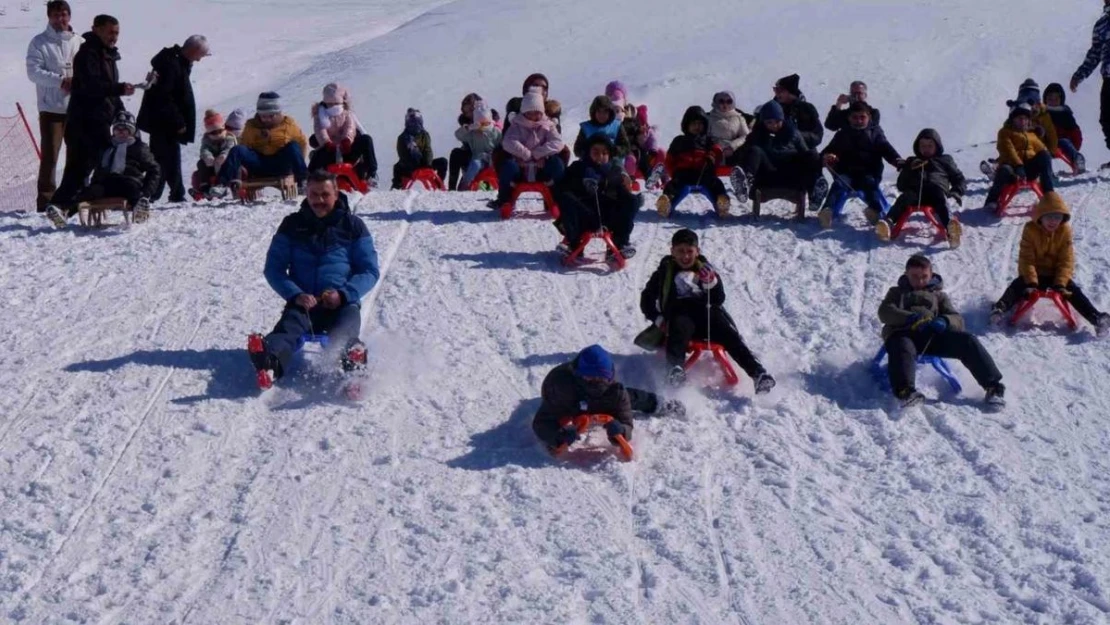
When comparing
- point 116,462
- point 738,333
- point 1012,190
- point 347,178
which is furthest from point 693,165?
point 116,462

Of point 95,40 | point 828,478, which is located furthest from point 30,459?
point 95,40

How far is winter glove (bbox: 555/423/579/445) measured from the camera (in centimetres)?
716

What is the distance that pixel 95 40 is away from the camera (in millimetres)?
11750

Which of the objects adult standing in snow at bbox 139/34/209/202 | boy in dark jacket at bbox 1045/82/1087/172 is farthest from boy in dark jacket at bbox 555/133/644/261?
boy in dark jacket at bbox 1045/82/1087/172

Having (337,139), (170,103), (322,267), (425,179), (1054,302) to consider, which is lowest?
(425,179)

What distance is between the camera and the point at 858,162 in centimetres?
1190

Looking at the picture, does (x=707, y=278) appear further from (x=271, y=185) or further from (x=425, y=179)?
(x=425, y=179)

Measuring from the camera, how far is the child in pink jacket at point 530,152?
12.3 m

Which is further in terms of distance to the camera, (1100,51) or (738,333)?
(1100,51)

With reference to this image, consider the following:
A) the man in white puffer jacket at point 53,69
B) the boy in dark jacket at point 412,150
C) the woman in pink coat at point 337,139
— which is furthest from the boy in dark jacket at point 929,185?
the man in white puffer jacket at point 53,69

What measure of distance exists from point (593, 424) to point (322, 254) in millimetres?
2343

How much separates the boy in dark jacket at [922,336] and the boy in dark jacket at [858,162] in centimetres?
320

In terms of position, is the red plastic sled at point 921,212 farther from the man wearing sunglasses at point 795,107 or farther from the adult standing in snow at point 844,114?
the man wearing sunglasses at point 795,107

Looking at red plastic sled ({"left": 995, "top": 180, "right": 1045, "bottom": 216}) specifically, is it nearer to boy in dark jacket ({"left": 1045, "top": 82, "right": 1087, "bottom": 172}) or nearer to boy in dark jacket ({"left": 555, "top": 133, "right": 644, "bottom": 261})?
boy in dark jacket ({"left": 1045, "top": 82, "right": 1087, "bottom": 172})
